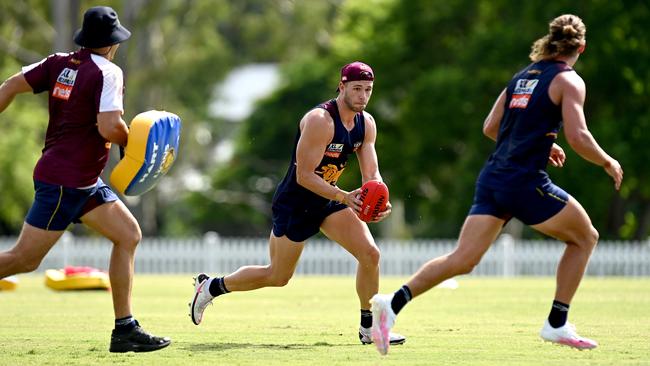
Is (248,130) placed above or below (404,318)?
above

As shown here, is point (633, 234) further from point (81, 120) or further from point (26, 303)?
point (81, 120)

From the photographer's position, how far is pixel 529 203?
8766mm

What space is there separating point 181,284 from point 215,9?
2966 cm

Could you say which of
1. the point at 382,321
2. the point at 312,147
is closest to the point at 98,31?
the point at 312,147

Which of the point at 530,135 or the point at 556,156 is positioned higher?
the point at 530,135

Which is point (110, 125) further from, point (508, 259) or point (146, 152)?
point (508, 259)

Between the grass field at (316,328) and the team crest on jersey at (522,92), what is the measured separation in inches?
68.2

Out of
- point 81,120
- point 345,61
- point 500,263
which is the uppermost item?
point 345,61

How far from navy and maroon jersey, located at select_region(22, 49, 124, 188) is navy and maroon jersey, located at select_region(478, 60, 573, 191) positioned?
2.67 metres

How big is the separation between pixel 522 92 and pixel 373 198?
4.49 ft

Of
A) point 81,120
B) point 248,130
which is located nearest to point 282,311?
point 81,120

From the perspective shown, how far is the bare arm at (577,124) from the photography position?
860 centimetres

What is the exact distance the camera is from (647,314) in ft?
43.4

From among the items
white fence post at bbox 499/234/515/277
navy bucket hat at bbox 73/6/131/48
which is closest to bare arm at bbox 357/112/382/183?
navy bucket hat at bbox 73/6/131/48
